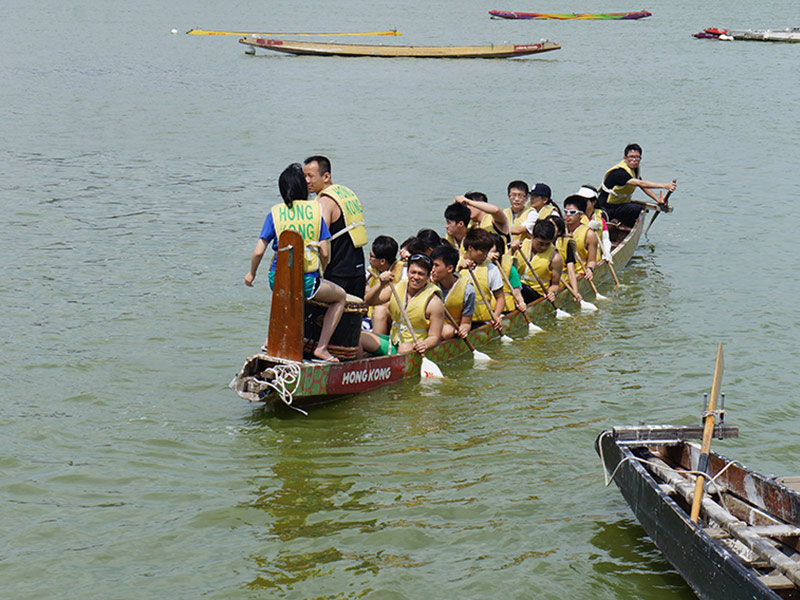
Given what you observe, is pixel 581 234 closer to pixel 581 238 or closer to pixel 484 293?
pixel 581 238

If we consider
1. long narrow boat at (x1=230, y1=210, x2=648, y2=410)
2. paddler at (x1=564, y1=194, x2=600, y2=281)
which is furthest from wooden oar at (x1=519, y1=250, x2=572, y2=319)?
long narrow boat at (x1=230, y1=210, x2=648, y2=410)

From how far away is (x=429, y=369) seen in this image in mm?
10078

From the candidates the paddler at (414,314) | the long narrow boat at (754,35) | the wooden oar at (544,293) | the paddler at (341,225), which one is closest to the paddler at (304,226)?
the paddler at (341,225)

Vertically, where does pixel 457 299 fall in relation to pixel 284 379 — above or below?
above

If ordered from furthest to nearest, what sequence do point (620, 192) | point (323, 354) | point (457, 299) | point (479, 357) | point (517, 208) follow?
point (620, 192)
point (517, 208)
point (479, 357)
point (457, 299)
point (323, 354)

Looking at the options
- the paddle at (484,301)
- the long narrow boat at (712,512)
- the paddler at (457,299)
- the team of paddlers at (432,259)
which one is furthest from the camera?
the paddle at (484,301)

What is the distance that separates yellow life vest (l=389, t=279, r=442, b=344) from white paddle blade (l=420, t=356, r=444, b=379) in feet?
0.85

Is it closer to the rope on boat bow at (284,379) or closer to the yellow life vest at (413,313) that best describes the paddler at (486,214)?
the yellow life vest at (413,313)

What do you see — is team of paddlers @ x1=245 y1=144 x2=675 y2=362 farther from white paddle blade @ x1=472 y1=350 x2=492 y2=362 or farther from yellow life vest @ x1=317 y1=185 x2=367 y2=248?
white paddle blade @ x1=472 y1=350 x2=492 y2=362

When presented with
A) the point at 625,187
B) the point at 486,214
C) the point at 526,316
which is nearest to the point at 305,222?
the point at 526,316

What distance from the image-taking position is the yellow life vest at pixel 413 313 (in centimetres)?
985

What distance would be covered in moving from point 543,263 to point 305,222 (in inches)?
190

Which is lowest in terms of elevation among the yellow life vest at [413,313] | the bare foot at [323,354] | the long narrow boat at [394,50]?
the bare foot at [323,354]

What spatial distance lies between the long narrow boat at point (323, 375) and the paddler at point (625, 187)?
560cm
